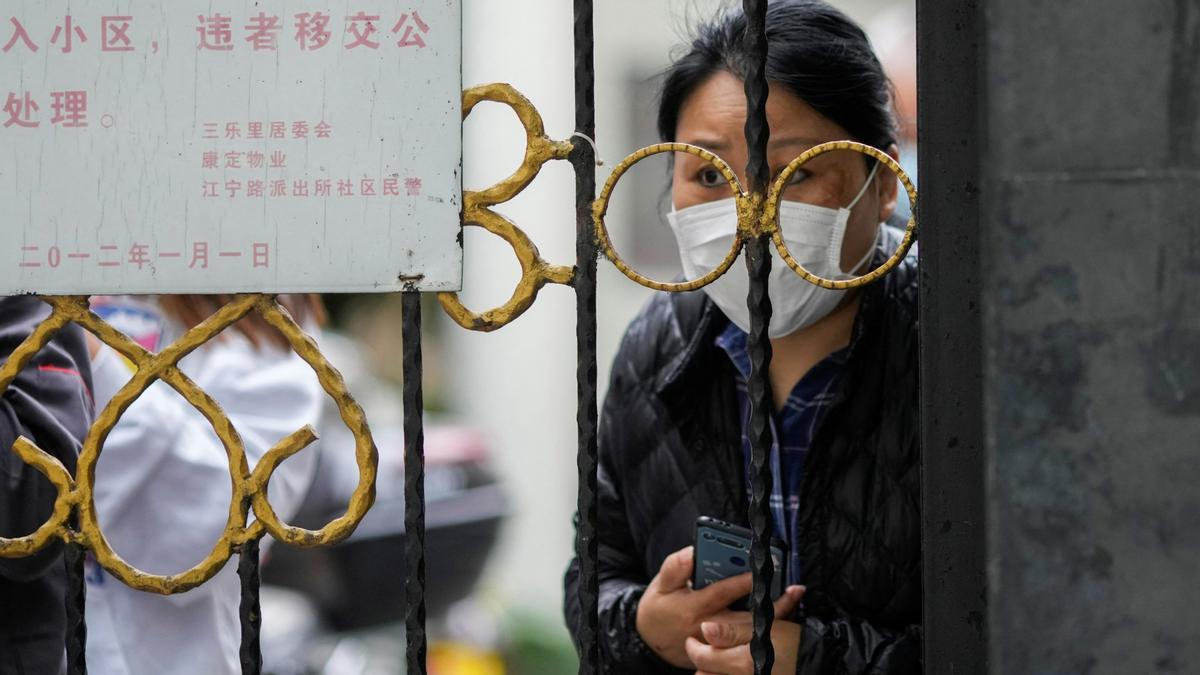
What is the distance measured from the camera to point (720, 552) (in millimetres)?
1962

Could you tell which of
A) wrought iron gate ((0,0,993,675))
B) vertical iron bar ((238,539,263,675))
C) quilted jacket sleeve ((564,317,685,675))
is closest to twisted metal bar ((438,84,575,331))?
wrought iron gate ((0,0,993,675))

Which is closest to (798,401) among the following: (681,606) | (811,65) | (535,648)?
(681,606)

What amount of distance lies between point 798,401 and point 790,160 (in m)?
0.41

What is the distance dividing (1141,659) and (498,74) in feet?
20.5

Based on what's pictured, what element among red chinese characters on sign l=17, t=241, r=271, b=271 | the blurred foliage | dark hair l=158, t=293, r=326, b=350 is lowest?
the blurred foliage

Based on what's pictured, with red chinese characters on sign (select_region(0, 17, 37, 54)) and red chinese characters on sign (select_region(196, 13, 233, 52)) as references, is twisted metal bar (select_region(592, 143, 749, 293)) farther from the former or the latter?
red chinese characters on sign (select_region(0, 17, 37, 54))

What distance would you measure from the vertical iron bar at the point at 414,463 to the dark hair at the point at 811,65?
830mm

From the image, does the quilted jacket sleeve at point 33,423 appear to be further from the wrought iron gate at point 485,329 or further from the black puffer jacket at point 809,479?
the black puffer jacket at point 809,479

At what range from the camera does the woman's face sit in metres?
1.99

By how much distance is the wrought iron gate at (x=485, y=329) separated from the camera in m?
1.44

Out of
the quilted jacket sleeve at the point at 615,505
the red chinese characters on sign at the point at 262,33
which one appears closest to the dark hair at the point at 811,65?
the quilted jacket sleeve at the point at 615,505

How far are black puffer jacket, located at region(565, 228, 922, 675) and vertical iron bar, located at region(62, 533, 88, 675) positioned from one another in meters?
0.89

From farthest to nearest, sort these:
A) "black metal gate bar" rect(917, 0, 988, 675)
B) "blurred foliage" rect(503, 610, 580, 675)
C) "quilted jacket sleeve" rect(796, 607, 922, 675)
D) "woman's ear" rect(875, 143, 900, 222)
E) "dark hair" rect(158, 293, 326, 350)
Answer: "blurred foliage" rect(503, 610, 580, 675) → "dark hair" rect(158, 293, 326, 350) → "woman's ear" rect(875, 143, 900, 222) → "quilted jacket sleeve" rect(796, 607, 922, 675) → "black metal gate bar" rect(917, 0, 988, 675)

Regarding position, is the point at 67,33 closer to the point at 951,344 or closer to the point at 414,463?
the point at 414,463
